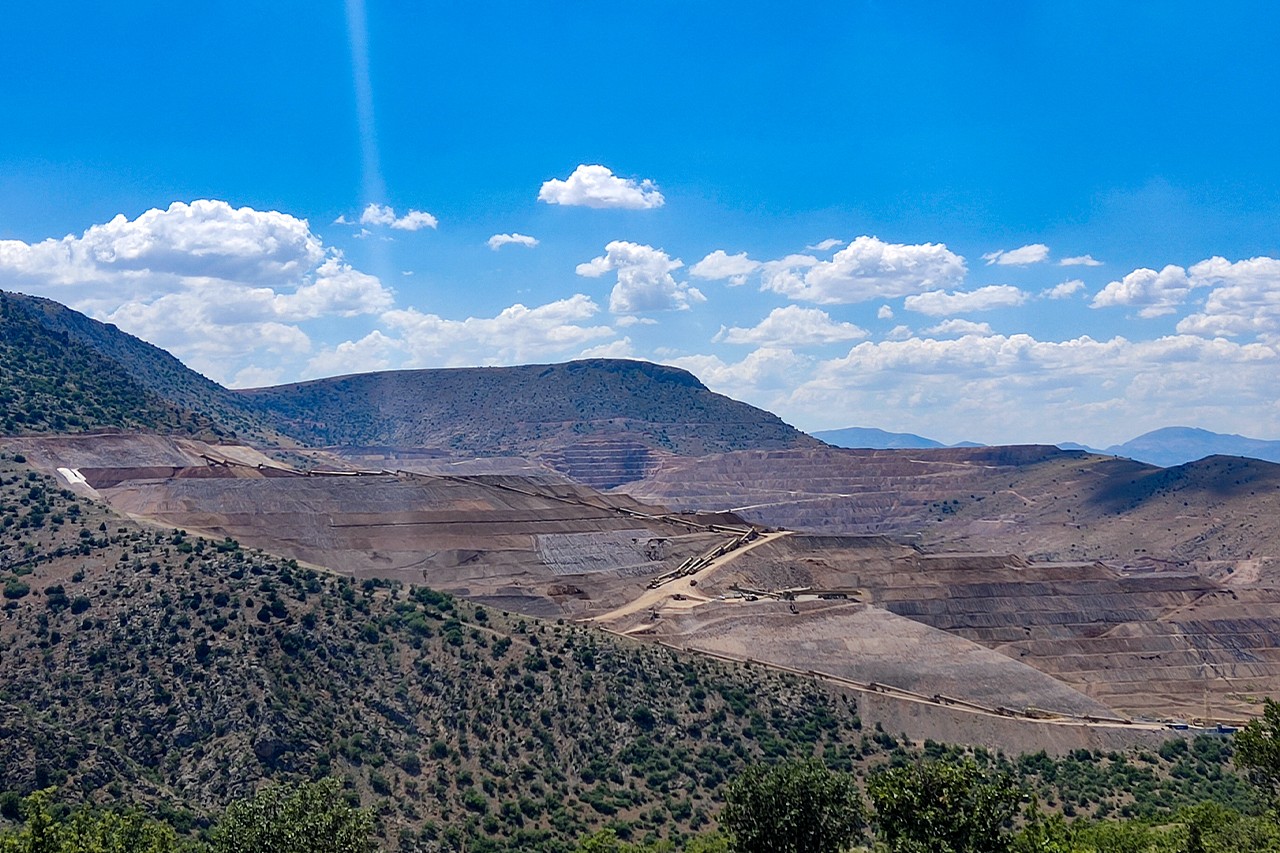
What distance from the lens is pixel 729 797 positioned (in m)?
33.9

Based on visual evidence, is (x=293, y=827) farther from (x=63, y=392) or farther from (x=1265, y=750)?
(x=63, y=392)

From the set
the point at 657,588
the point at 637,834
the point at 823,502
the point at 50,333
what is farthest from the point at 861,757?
the point at 823,502

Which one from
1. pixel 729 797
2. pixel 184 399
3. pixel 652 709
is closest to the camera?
pixel 729 797

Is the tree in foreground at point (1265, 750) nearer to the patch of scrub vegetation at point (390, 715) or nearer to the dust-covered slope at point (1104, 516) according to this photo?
the patch of scrub vegetation at point (390, 715)

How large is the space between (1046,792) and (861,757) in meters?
9.83

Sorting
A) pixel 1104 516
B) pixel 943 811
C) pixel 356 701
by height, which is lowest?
pixel 356 701

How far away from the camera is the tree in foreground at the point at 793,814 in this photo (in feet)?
→ 106

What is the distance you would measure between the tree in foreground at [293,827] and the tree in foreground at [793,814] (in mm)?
10738

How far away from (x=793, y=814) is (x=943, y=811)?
564 centimetres

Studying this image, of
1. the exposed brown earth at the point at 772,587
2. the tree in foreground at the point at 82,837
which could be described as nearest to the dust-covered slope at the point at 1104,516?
the exposed brown earth at the point at 772,587

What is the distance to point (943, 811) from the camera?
27844 millimetres

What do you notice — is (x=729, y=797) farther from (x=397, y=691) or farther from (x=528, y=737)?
(x=397, y=691)

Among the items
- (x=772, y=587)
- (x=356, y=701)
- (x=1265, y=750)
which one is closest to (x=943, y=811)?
(x=1265, y=750)

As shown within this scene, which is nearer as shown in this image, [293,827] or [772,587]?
[293,827]
